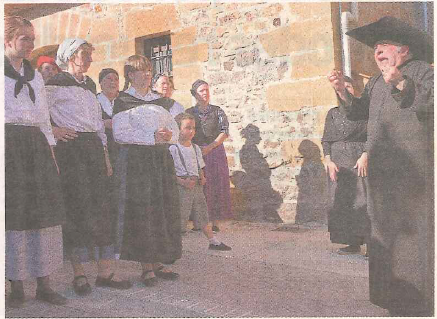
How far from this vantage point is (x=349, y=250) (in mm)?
3400

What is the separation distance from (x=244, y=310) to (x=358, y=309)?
611mm

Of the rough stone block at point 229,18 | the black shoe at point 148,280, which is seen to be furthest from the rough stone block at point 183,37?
the black shoe at point 148,280

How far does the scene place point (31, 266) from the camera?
2469 millimetres

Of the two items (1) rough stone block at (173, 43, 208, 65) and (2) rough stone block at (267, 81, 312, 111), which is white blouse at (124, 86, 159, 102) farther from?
(2) rough stone block at (267, 81, 312, 111)

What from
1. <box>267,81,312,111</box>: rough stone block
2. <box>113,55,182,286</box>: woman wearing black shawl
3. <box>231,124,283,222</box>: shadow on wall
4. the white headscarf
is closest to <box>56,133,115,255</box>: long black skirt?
→ <box>113,55,182,286</box>: woman wearing black shawl

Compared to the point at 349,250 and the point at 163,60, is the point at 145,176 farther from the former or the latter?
the point at 349,250

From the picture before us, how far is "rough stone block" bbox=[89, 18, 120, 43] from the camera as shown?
3436 mm

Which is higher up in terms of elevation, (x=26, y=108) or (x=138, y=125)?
(x=26, y=108)

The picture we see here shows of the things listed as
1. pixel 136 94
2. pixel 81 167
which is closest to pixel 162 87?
pixel 136 94

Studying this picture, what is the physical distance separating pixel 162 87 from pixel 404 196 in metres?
2.11

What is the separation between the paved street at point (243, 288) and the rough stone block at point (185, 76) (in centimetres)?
136

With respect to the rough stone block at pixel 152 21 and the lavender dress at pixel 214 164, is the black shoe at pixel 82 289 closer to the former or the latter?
→ the lavender dress at pixel 214 164

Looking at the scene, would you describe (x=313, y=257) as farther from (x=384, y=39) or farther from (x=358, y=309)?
(x=384, y=39)

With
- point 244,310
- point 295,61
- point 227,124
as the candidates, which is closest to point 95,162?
point 244,310
